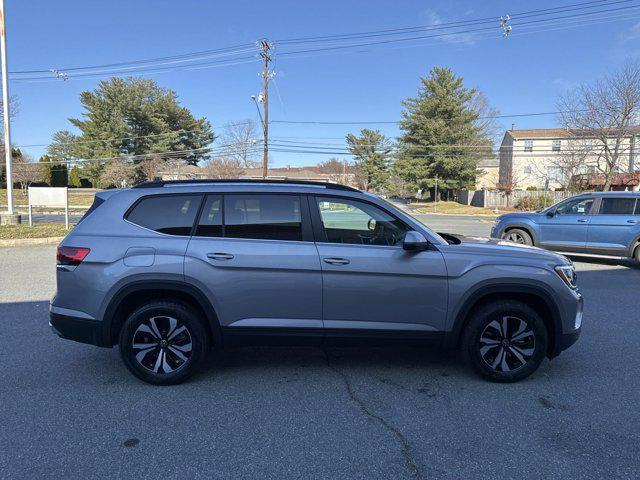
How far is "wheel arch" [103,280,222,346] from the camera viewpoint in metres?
3.67

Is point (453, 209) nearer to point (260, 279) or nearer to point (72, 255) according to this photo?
point (260, 279)

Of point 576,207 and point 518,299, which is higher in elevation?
point 576,207

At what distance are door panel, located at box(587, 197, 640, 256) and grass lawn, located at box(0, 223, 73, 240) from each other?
15.2 metres

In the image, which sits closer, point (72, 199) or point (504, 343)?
point (504, 343)

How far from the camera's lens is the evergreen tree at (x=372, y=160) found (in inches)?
3056

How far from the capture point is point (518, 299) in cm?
391

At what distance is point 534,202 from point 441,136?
13742mm

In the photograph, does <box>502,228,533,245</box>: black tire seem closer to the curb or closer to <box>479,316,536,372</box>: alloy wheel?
<box>479,316,536,372</box>: alloy wheel

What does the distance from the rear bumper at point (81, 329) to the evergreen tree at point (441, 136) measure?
4754 cm

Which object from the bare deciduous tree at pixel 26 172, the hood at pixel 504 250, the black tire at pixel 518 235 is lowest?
the black tire at pixel 518 235

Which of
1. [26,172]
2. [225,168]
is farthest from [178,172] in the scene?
[26,172]

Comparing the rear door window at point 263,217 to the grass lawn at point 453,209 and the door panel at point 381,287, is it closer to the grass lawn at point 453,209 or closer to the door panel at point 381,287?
the door panel at point 381,287

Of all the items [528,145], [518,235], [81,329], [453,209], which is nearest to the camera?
[81,329]

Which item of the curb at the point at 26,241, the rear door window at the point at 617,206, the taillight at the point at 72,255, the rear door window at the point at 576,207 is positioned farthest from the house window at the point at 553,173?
the taillight at the point at 72,255
